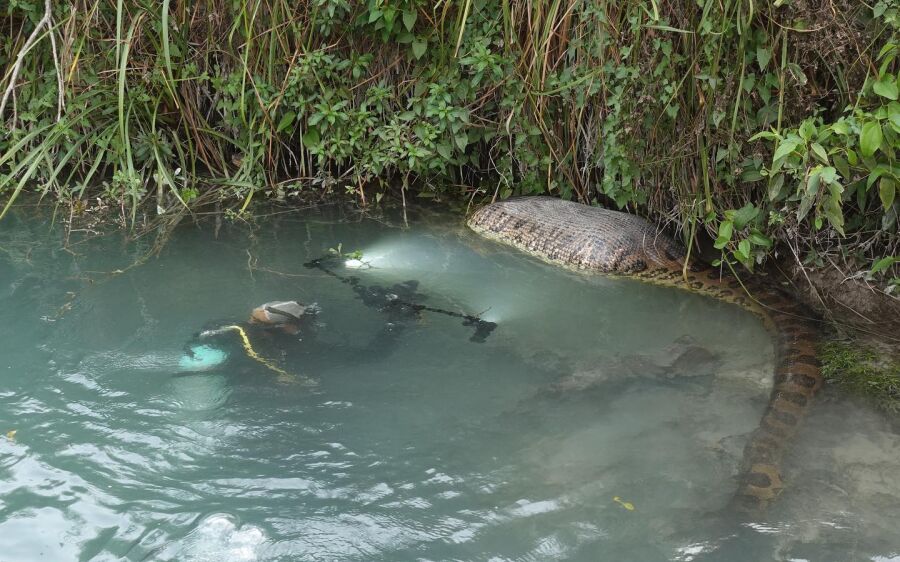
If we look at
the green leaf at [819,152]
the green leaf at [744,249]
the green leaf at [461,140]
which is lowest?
the green leaf at [744,249]

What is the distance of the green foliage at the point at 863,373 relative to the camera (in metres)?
3.37

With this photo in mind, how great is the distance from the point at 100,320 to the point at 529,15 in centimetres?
280

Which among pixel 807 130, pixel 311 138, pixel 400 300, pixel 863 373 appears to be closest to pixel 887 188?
pixel 807 130

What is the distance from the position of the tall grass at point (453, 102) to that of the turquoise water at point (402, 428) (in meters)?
0.73

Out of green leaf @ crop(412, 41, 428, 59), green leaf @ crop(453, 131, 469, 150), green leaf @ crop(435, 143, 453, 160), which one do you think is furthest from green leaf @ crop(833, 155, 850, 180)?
green leaf @ crop(412, 41, 428, 59)

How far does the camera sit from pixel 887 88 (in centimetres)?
333

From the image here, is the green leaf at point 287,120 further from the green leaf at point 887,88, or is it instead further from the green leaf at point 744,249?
the green leaf at point 887,88

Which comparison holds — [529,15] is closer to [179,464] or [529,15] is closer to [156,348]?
[156,348]

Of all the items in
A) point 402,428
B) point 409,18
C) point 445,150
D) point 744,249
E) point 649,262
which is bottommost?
point 402,428

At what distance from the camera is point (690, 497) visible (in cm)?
278

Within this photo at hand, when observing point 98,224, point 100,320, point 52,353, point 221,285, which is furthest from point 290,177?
point 52,353

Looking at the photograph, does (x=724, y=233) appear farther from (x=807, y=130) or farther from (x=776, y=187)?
(x=807, y=130)

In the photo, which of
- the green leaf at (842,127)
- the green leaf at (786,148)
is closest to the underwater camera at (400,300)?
the green leaf at (786,148)

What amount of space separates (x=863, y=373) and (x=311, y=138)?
3515mm
